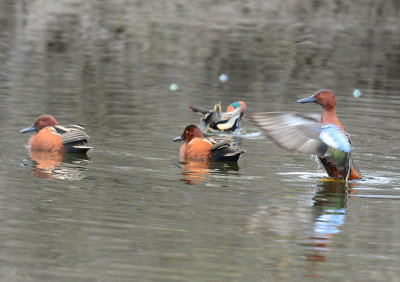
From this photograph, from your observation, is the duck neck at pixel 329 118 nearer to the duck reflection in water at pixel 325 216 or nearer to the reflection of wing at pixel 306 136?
the reflection of wing at pixel 306 136

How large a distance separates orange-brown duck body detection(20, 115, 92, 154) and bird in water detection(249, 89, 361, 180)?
9.70 feet

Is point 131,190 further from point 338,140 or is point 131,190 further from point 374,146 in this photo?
point 374,146

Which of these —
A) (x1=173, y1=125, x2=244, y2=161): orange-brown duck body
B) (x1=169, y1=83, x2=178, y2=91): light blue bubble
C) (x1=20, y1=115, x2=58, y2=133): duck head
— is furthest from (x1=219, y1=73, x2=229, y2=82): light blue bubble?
(x1=173, y1=125, x2=244, y2=161): orange-brown duck body

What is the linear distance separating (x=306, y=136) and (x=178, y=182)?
66.4 inches

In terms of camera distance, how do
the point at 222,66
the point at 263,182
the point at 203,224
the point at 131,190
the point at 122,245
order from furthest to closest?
the point at 222,66, the point at 263,182, the point at 131,190, the point at 203,224, the point at 122,245

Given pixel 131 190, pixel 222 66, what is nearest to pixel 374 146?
pixel 131 190

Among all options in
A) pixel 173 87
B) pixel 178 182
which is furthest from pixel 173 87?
pixel 178 182

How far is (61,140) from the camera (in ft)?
38.9

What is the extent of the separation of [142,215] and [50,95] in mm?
9717

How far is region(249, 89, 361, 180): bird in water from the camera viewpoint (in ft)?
31.9

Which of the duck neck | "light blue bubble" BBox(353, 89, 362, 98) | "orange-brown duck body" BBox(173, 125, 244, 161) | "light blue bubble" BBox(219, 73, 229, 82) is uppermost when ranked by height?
the duck neck

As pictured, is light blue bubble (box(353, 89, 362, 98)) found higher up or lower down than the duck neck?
lower down

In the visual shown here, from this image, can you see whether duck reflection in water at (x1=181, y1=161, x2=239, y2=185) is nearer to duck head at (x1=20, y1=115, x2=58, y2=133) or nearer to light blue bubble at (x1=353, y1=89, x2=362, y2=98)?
duck head at (x1=20, y1=115, x2=58, y2=133)

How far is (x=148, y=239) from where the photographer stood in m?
7.41
